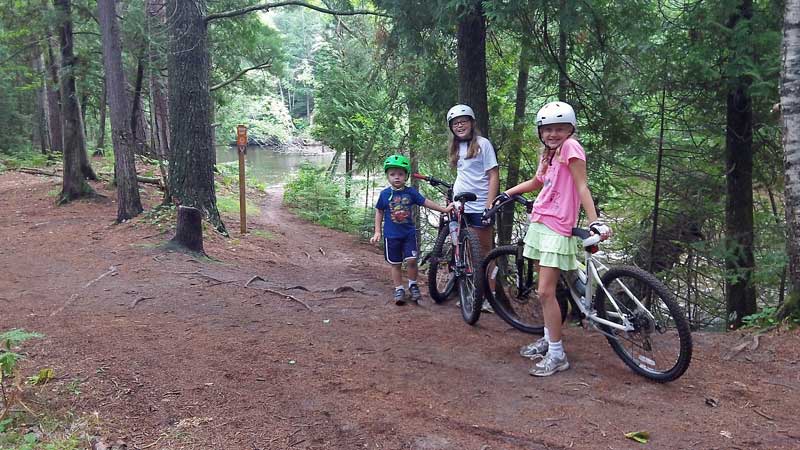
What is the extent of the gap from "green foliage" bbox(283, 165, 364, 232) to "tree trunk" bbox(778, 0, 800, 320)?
15.1m

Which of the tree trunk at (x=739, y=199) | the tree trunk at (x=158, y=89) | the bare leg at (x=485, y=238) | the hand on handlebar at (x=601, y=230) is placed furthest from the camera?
the tree trunk at (x=158, y=89)

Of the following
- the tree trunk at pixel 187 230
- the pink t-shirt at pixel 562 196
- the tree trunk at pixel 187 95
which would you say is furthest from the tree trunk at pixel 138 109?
the pink t-shirt at pixel 562 196

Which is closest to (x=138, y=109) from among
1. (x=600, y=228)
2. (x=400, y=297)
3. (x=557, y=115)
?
(x=400, y=297)

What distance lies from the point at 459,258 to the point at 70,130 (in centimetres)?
1094

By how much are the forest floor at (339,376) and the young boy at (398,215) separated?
50 cm

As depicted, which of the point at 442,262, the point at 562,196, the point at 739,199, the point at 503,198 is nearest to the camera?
the point at 562,196

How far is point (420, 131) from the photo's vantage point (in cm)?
1223

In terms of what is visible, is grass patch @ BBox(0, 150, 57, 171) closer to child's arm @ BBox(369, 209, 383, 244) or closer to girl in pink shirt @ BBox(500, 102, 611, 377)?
child's arm @ BBox(369, 209, 383, 244)

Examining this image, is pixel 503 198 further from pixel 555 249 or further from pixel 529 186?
pixel 555 249

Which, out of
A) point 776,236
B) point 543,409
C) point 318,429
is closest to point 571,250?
point 543,409

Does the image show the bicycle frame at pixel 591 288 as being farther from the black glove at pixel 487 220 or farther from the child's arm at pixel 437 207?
the child's arm at pixel 437 207

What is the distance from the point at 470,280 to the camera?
5527mm

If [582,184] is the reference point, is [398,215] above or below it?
below

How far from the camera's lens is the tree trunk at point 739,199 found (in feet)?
24.1
